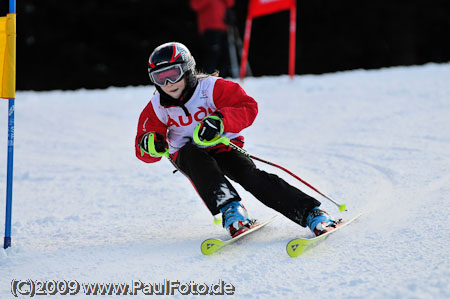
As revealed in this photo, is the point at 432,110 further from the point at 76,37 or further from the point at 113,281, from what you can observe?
the point at 76,37

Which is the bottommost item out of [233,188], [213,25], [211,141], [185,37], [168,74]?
[233,188]

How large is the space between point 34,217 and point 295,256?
1961mm

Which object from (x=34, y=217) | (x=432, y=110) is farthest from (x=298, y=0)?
(x=34, y=217)

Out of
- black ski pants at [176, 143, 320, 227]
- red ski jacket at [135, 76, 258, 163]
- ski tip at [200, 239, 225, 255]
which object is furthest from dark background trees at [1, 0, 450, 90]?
ski tip at [200, 239, 225, 255]

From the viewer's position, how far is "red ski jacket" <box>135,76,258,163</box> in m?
3.10

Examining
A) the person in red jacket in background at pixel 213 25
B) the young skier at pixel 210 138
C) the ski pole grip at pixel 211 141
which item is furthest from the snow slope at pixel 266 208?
the person in red jacket in background at pixel 213 25

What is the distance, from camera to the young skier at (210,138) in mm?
2834

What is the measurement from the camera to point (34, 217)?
11.9 ft

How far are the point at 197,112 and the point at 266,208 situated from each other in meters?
0.92

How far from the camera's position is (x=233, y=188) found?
2.88 m

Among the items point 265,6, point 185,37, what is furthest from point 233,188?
point 185,37

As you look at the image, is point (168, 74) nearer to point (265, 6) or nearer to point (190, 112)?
point (190, 112)

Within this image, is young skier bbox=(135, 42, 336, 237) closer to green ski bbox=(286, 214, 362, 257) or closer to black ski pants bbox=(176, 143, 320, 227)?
black ski pants bbox=(176, 143, 320, 227)

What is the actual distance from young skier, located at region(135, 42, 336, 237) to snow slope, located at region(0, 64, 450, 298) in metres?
0.19
